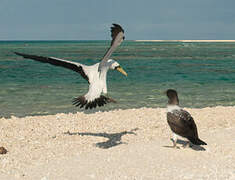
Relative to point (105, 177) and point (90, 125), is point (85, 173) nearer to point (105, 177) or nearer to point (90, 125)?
point (105, 177)

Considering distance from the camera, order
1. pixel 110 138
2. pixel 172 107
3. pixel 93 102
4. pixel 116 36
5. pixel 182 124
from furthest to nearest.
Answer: pixel 110 138 < pixel 172 107 < pixel 182 124 < pixel 93 102 < pixel 116 36

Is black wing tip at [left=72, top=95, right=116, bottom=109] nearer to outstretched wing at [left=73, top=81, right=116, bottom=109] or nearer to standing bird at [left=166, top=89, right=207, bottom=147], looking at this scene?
outstretched wing at [left=73, top=81, right=116, bottom=109]

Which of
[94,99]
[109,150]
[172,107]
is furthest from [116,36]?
[109,150]

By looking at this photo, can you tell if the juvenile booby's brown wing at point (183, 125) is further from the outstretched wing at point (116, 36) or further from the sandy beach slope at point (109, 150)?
the outstretched wing at point (116, 36)

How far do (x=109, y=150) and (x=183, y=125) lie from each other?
1931mm

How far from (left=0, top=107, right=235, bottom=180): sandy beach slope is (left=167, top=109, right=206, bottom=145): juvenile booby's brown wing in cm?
41

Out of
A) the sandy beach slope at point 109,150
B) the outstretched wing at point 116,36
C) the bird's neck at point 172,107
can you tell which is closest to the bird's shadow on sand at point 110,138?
the sandy beach slope at point 109,150

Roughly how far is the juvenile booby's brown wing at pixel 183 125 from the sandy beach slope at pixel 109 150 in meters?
0.41

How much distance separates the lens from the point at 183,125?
340 inches

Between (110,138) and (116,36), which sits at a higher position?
(116,36)

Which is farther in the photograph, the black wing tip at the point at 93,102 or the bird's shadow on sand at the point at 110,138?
the bird's shadow on sand at the point at 110,138

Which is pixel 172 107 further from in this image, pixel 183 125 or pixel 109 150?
pixel 109 150

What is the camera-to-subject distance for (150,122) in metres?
13.2

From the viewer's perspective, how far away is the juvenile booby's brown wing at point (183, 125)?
8.64m
